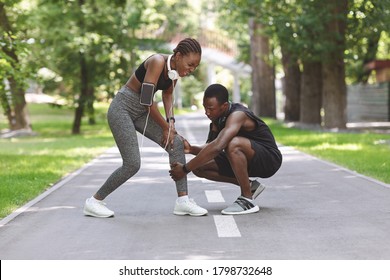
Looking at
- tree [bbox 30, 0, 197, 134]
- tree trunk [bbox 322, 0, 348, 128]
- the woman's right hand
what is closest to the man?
the woman's right hand

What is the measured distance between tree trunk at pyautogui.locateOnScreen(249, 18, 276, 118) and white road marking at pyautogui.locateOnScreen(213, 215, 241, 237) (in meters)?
35.9

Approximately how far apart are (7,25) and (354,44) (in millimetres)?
11678

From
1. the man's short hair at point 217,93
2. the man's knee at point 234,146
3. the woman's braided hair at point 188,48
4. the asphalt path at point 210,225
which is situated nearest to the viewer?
the asphalt path at point 210,225

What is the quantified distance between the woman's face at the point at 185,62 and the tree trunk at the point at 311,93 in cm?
2479

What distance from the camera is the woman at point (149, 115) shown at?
8547mm

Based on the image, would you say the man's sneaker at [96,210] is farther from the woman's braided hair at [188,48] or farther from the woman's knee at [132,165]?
the woman's braided hair at [188,48]

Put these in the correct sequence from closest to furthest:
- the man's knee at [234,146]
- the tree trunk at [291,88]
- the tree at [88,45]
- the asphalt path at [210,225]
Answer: the asphalt path at [210,225] < the man's knee at [234,146] < the tree at [88,45] < the tree trunk at [291,88]

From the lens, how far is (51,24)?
108 ft

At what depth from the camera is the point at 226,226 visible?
27.4ft

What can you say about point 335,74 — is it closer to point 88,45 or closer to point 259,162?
point 88,45

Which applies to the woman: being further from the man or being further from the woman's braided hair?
the man

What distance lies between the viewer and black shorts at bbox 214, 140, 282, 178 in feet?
30.4

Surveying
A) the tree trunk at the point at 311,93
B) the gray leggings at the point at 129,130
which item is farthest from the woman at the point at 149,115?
the tree trunk at the point at 311,93

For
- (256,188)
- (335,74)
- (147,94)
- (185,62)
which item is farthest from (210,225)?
(335,74)
